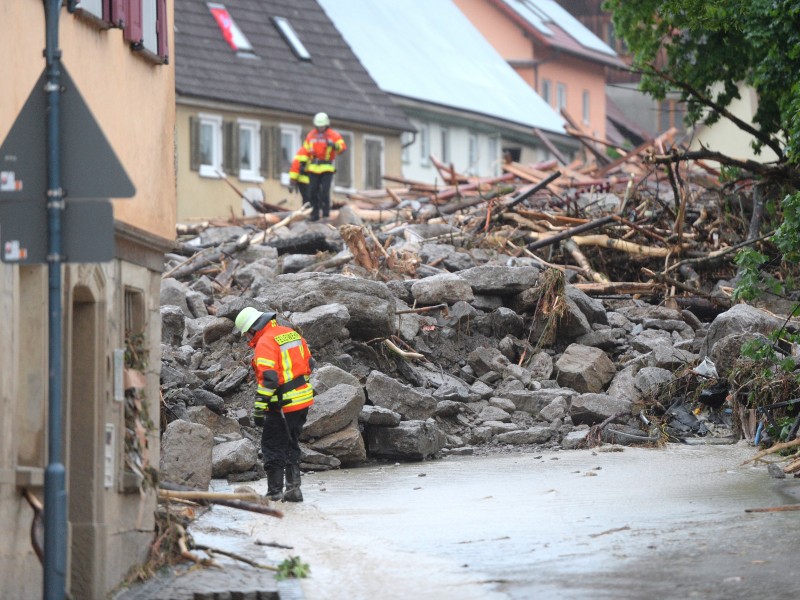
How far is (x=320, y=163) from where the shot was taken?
29.8 m

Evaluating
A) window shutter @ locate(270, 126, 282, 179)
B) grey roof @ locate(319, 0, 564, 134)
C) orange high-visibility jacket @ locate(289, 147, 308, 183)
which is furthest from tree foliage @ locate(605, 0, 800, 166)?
grey roof @ locate(319, 0, 564, 134)

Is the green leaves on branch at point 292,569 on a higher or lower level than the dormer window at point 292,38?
lower

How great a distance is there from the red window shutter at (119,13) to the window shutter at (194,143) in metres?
34.0

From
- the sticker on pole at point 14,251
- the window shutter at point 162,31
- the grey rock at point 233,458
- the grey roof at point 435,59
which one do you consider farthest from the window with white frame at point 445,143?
the sticker on pole at point 14,251

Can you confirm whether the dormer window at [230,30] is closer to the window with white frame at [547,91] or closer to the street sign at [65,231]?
the window with white frame at [547,91]

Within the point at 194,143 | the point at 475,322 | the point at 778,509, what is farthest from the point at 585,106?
the point at 778,509

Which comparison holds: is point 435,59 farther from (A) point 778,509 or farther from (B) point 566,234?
(A) point 778,509

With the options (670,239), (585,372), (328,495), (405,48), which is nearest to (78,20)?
(328,495)

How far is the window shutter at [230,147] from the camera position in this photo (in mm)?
45812

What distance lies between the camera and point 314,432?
18016 millimetres

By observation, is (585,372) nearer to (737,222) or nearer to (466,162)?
(737,222)

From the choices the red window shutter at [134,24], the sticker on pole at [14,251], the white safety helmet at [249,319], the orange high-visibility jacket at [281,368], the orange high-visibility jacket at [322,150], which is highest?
the red window shutter at [134,24]

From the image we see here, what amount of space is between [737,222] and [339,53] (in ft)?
86.3

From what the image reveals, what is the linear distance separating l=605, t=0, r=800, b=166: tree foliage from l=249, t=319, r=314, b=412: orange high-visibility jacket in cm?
608
